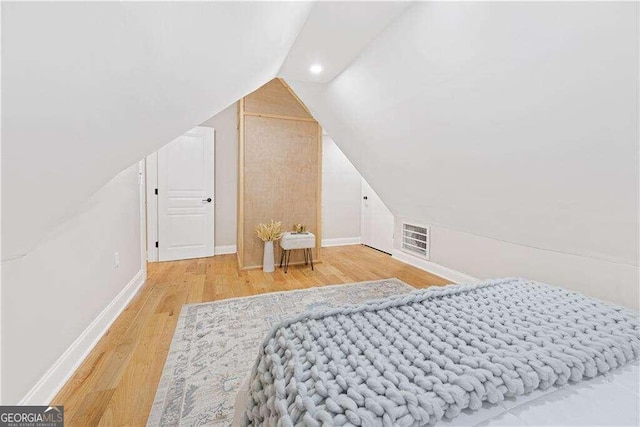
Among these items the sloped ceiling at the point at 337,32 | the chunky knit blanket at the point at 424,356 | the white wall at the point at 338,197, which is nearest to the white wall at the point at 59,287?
the chunky knit blanket at the point at 424,356

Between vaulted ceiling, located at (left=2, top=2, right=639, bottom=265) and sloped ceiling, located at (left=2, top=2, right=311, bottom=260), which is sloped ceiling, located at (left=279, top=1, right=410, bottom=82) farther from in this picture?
sloped ceiling, located at (left=2, top=2, right=311, bottom=260)

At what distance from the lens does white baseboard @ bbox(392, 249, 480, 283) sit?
329cm

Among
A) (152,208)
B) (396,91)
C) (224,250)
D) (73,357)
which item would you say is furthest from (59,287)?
(224,250)

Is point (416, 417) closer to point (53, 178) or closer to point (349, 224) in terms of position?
point (53, 178)

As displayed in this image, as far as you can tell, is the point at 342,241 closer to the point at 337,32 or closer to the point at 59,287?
the point at 337,32

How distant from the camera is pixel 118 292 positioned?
2.45 meters

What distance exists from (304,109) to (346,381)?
12.3 ft

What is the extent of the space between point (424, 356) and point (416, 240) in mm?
3450

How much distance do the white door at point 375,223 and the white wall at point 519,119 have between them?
1.91 metres

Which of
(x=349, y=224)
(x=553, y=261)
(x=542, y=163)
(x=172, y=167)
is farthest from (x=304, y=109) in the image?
(x=553, y=261)

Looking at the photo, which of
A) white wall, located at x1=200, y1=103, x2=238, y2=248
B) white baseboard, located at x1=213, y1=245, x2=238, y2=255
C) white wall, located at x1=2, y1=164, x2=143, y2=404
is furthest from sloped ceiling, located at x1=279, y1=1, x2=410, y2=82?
white baseboard, located at x1=213, y1=245, x2=238, y2=255

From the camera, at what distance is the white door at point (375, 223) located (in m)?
4.93

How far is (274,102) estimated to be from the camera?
12.5 ft

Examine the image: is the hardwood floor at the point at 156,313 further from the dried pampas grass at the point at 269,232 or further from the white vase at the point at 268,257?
A: the dried pampas grass at the point at 269,232
